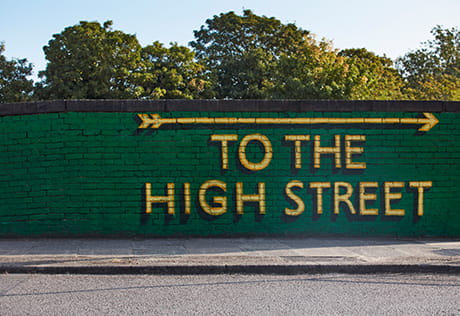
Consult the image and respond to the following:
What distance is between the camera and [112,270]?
273 inches

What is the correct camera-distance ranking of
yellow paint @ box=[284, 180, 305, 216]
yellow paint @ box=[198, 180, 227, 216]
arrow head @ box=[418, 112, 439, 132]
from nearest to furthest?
yellow paint @ box=[198, 180, 227, 216], yellow paint @ box=[284, 180, 305, 216], arrow head @ box=[418, 112, 439, 132]

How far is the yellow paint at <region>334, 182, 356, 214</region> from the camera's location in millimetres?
10055

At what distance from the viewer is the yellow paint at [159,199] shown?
9.70m

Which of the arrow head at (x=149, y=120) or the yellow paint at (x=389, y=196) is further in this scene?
the yellow paint at (x=389, y=196)

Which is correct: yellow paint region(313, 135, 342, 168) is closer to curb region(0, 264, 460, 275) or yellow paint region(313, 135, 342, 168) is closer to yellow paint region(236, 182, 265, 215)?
yellow paint region(236, 182, 265, 215)

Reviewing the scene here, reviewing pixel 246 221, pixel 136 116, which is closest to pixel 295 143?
pixel 246 221

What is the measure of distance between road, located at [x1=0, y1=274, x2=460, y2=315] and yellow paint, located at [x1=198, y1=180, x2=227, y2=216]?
117 inches

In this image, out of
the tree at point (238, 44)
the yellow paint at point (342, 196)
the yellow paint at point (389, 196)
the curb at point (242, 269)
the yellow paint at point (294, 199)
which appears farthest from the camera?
the tree at point (238, 44)

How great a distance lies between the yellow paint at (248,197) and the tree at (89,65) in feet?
90.9

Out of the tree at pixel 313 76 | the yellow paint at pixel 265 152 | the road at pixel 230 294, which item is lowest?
the road at pixel 230 294

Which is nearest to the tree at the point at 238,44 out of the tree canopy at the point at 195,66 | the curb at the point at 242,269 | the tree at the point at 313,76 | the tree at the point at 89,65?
the tree canopy at the point at 195,66

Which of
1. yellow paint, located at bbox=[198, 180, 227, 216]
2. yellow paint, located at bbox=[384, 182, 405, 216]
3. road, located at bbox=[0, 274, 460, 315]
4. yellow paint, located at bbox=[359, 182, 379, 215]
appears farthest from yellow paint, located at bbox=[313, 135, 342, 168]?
road, located at bbox=[0, 274, 460, 315]

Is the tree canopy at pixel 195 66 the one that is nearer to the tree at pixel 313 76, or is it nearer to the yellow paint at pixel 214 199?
the tree at pixel 313 76

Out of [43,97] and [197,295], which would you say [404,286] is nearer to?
[197,295]
